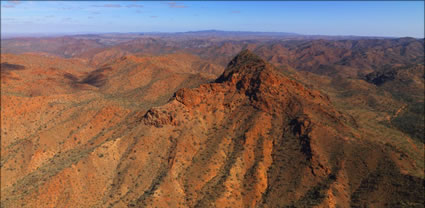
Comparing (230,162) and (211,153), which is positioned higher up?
(211,153)

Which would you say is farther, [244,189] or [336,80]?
[336,80]

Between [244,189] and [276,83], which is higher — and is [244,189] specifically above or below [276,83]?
below

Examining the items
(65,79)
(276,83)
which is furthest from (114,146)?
(65,79)

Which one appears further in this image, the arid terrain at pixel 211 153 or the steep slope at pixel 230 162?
the arid terrain at pixel 211 153

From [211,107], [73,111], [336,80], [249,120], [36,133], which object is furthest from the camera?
[336,80]

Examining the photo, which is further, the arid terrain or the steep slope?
the arid terrain

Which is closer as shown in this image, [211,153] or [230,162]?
[230,162]

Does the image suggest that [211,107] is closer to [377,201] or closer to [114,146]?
[114,146]

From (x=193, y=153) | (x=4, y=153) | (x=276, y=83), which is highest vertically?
(x=276, y=83)
